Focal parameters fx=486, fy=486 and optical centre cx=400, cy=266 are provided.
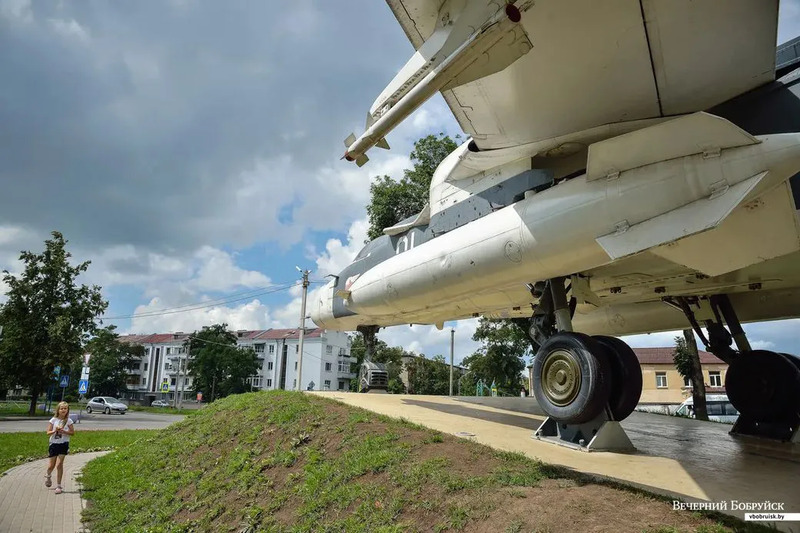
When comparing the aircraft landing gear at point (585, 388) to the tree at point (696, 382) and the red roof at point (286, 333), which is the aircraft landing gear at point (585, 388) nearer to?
the tree at point (696, 382)

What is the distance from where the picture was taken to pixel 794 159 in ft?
17.0

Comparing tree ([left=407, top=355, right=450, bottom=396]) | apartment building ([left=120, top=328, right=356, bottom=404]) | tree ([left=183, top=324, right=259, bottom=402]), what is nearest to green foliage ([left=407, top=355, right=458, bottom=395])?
tree ([left=407, top=355, right=450, bottom=396])

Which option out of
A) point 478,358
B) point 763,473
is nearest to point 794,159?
point 763,473

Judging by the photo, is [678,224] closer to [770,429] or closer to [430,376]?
[770,429]

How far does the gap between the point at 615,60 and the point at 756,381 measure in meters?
6.25

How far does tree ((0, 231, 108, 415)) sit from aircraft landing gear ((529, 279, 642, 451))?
2916 centimetres

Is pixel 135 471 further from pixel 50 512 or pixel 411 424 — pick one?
pixel 411 424

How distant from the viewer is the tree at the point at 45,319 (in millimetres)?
27078

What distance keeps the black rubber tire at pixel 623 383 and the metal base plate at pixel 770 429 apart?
2978 millimetres

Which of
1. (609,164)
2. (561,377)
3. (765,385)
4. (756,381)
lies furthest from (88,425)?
(765,385)

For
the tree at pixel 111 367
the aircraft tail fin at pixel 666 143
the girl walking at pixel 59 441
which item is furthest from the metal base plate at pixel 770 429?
the tree at pixel 111 367

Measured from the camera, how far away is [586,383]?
616 centimetres

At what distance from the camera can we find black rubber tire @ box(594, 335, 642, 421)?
21.7ft

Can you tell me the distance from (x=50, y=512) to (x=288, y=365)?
6442 cm
